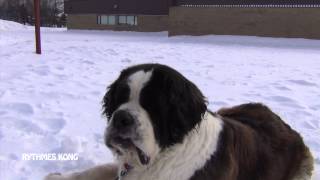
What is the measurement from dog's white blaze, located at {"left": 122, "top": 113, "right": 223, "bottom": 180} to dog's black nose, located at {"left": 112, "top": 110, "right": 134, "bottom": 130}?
1.22 ft

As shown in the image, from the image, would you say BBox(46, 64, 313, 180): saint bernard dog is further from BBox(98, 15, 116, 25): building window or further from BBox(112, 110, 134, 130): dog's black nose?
BBox(98, 15, 116, 25): building window

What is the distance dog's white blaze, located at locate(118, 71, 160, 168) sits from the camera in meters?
2.78

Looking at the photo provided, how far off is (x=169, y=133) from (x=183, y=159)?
0.66 feet

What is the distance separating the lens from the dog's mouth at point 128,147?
2.80 m

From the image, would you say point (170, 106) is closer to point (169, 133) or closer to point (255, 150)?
point (169, 133)

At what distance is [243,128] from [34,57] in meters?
10.7

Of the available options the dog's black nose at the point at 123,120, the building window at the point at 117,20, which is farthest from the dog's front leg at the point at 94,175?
the building window at the point at 117,20

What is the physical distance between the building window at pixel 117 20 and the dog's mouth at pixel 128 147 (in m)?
39.1

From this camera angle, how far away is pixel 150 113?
286 centimetres

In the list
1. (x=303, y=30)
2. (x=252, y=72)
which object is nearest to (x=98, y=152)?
(x=252, y=72)

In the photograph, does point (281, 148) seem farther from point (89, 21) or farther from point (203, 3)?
point (89, 21)

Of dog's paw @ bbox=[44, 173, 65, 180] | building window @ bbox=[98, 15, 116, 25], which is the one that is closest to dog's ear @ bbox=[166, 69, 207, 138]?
Result: dog's paw @ bbox=[44, 173, 65, 180]

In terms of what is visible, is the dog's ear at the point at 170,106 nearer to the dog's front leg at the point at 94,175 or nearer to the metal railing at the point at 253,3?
the dog's front leg at the point at 94,175

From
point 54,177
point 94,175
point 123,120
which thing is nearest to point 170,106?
point 123,120
